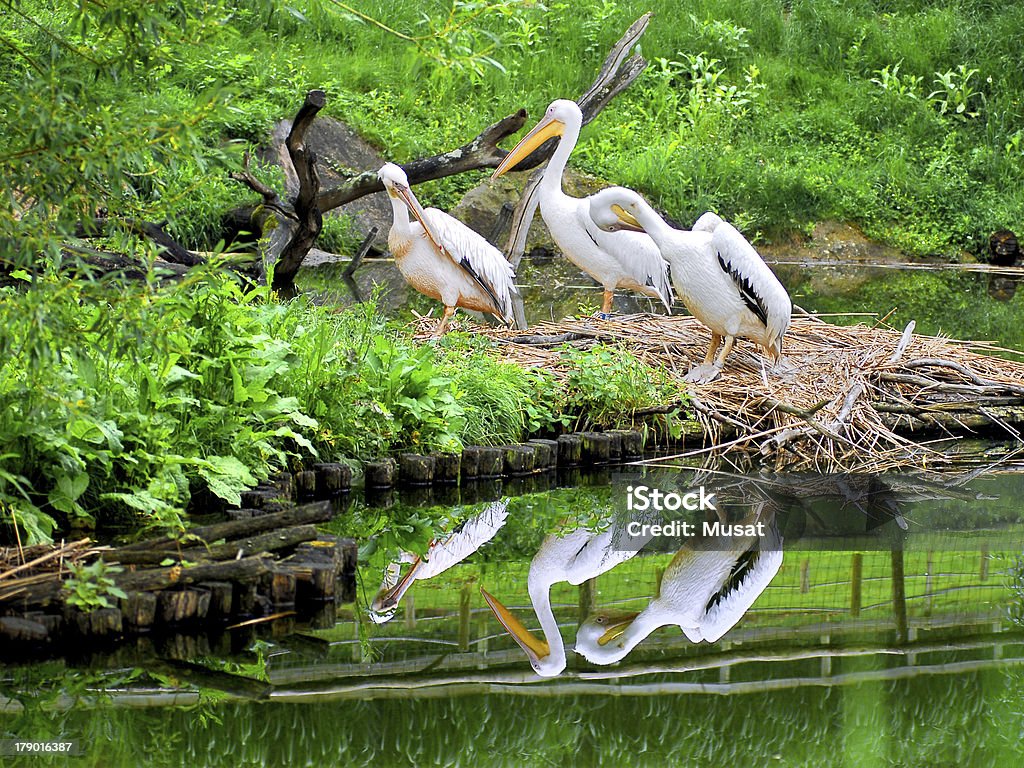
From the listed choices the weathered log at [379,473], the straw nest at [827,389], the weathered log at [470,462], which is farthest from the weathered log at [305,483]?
the straw nest at [827,389]

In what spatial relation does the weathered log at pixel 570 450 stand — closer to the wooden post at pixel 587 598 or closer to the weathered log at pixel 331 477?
the weathered log at pixel 331 477

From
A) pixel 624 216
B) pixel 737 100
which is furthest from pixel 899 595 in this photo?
pixel 737 100

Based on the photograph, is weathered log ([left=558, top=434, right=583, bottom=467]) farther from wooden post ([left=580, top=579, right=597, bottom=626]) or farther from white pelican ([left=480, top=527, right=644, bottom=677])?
wooden post ([left=580, top=579, right=597, bottom=626])

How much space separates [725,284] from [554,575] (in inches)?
106

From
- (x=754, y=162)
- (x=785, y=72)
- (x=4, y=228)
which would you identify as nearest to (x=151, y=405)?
(x=4, y=228)

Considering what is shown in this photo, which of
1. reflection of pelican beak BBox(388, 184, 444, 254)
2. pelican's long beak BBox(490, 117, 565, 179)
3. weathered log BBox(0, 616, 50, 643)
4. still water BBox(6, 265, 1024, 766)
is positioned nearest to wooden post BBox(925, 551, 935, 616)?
still water BBox(6, 265, 1024, 766)

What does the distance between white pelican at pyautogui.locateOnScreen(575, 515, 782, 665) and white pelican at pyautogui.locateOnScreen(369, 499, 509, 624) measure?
0.61 metres

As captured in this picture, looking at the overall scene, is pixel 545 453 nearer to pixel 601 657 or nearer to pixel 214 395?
pixel 214 395

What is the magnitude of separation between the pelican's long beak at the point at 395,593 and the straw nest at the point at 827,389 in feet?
7.47

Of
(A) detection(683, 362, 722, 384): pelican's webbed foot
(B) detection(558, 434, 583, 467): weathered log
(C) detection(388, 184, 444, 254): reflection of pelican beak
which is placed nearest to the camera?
(B) detection(558, 434, 583, 467): weathered log

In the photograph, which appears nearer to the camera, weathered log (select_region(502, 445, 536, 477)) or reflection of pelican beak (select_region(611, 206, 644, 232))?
weathered log (select_region(502, 445, 536, 477))

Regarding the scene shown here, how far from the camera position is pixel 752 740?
10.7 ft

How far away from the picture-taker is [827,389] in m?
6.86

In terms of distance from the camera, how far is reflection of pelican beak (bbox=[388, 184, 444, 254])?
724cm
